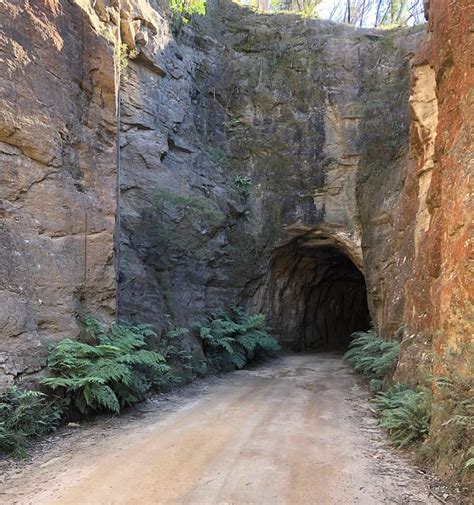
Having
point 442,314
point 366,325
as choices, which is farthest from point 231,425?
point 366,325

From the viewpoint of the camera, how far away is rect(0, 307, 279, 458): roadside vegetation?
5.56 m

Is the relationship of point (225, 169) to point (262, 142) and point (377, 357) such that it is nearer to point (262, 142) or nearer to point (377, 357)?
point (262, 142)

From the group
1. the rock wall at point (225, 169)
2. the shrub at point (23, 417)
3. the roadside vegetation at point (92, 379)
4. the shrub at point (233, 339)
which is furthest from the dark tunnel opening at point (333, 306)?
the shrub at point (23, 417)

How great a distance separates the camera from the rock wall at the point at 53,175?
6.61 m

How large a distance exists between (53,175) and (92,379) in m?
3.63

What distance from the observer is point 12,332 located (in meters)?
6.18

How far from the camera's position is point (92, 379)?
6293 millimetres

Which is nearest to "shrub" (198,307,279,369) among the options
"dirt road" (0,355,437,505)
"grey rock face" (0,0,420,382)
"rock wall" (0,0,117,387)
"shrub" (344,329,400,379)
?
"grey rock face" (0,0,420,382)

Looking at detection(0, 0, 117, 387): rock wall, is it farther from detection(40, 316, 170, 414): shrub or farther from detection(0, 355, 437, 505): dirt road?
detection(0, 355, 437, 505): dirt road

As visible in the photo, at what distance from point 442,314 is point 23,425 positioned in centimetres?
578

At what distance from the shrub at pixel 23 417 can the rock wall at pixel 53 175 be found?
35 cm

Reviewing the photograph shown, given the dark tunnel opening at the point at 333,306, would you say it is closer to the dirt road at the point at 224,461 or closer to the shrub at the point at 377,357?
the shrub at the point at 377,357

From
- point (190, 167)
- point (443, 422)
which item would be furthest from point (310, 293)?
point (443, 422)

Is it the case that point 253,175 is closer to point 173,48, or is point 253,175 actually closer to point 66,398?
point 173,48
